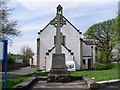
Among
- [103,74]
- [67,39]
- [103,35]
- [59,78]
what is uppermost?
[103,35]

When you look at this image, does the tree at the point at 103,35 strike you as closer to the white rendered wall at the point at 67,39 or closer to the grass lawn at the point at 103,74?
the white rendered wall at the point at 67,39

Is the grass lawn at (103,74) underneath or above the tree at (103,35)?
underneath

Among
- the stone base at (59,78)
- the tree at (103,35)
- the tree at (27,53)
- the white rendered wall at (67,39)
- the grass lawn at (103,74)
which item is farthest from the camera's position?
the tree at (27,53)

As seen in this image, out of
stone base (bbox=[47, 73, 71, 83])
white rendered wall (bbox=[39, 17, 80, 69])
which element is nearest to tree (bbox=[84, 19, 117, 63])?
white rendered wall (bbox=[39, 17, 80, 69])

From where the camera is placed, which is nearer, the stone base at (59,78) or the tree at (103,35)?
the stone base at (59,78)

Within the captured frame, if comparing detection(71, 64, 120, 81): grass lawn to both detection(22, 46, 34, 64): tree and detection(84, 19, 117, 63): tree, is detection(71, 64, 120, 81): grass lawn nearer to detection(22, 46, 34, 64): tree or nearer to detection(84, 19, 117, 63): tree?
detection(84, 19, 117, 63): tree

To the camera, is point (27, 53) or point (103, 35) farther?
point (27, 53)

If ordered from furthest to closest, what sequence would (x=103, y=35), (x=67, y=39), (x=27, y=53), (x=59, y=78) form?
(x=27, y=53) → (x=103, y=35) → (x=67, y=39) → (x=59, y=78)

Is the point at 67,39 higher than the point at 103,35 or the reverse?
the reverse

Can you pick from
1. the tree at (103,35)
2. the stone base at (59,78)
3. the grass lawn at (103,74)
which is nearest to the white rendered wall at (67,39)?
the tree at (103,35)

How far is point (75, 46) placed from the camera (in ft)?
184

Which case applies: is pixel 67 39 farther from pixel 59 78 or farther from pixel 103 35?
pixel 59 78

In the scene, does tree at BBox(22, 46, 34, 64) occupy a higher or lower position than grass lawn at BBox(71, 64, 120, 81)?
higher

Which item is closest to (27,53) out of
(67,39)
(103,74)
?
(67,39)
